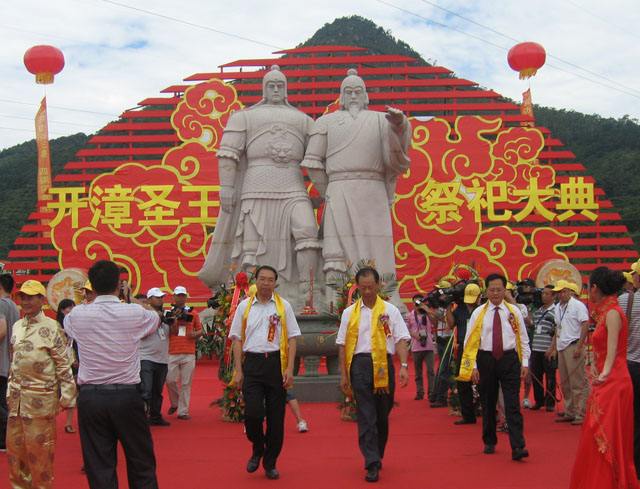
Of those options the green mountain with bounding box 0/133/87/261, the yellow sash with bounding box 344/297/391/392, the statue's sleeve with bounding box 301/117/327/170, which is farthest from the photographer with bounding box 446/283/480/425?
the green mountain with bounding box 0/133/87/261

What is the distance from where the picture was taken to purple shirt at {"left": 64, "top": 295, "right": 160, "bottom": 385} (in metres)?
3.51

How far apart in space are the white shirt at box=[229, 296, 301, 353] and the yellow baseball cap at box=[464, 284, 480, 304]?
2010 mm

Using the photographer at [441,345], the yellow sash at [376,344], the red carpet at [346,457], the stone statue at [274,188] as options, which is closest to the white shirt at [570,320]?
the red carpet at [346,457]

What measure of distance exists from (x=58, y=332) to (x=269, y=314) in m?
1.22

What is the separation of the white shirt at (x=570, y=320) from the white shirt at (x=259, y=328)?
2.57 metres

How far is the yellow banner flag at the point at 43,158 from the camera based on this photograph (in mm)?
14656

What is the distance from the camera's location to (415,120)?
14.4 m

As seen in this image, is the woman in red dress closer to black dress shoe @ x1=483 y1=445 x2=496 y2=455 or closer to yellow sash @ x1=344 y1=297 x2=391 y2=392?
yellow sash @ x1=344 y1=297 x2=391 y2=392

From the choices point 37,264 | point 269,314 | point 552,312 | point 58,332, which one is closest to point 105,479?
point 58,332

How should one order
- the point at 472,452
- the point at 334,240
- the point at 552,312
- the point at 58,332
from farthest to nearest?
the point at 334,240
the point at 552,312
the point at 472,452
the point at 58,332

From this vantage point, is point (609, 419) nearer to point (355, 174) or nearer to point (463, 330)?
point (463, 330)

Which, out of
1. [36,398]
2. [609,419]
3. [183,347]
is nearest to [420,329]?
[183,347]

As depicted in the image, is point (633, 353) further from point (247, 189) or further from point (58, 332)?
point (247, 189)

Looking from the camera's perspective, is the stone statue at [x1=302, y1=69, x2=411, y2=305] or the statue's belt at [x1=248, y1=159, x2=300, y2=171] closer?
the stone statue at [x1=302, y1=69, x2=411, y2=305]
